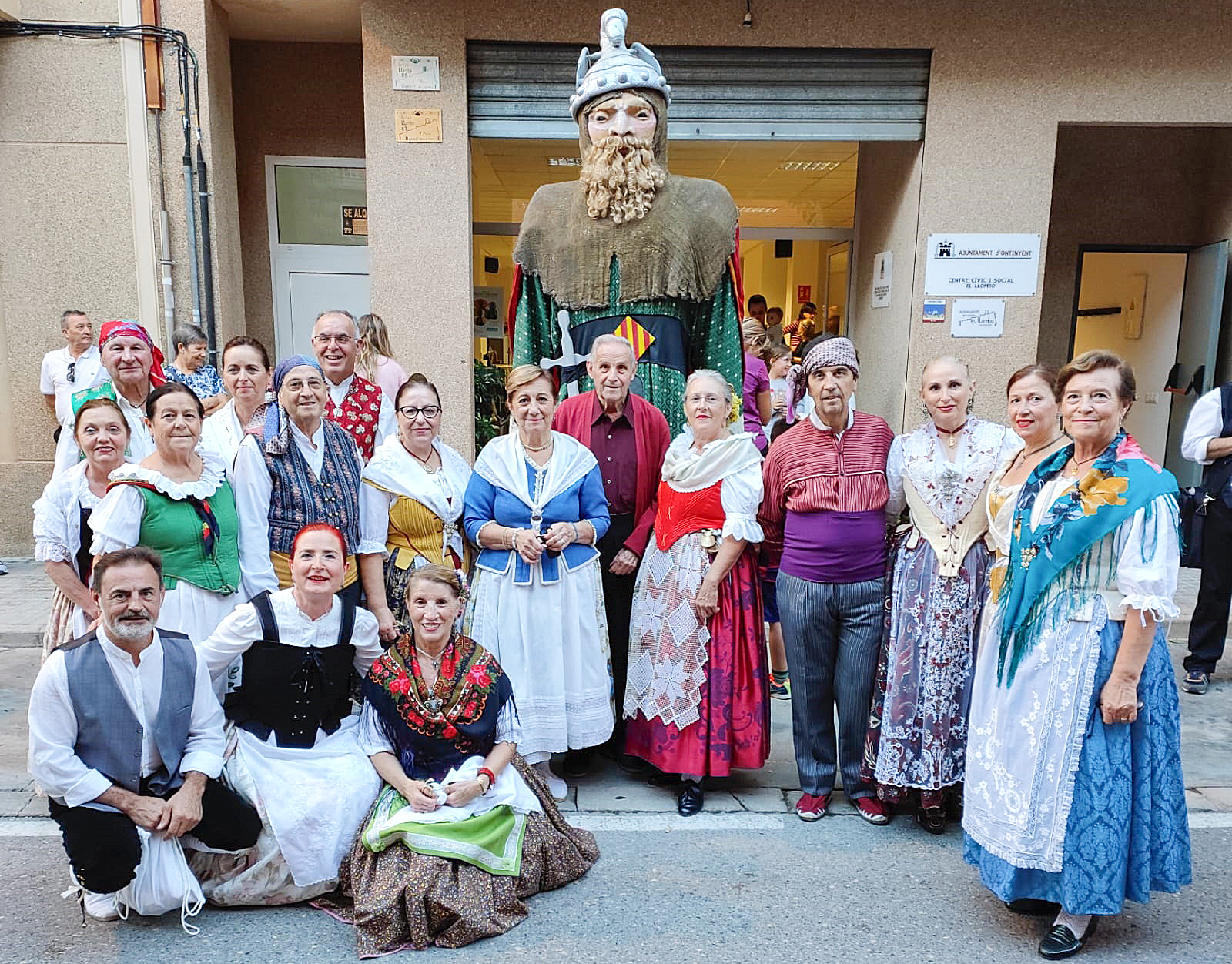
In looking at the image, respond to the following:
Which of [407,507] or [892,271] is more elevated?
[892,271]

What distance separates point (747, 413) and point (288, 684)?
3138mm

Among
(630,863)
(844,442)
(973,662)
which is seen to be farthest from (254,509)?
(973,662)

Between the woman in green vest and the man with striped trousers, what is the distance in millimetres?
1929

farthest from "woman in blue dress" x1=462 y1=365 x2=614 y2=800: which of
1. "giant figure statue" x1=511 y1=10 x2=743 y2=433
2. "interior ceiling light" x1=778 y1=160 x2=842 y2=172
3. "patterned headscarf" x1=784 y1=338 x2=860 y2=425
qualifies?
"interior ceiling light" x1=778 y1=160 x2=842 y2=172

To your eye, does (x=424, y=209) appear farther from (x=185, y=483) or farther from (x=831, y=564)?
(x=831, y=564)

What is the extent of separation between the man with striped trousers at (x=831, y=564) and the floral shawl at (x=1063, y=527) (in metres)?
0.55

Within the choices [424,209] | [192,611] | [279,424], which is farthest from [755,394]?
[192,611]

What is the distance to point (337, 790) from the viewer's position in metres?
2.73

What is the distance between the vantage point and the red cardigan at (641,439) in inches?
140

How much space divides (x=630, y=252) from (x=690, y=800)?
226 cm

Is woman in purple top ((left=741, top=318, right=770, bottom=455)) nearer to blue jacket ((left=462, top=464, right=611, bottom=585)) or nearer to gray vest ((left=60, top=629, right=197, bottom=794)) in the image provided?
blue jacket ((left=462, top=464, right=611, bottom=585))

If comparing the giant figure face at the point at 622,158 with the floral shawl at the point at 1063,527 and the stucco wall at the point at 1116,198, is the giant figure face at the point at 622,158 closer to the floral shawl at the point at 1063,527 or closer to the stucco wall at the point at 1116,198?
the floral shawl at the point at 1063,527

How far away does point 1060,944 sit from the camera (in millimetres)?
2475

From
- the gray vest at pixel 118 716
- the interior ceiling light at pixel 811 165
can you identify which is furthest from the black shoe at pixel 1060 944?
the interior ceiling light at pixel 811 165
